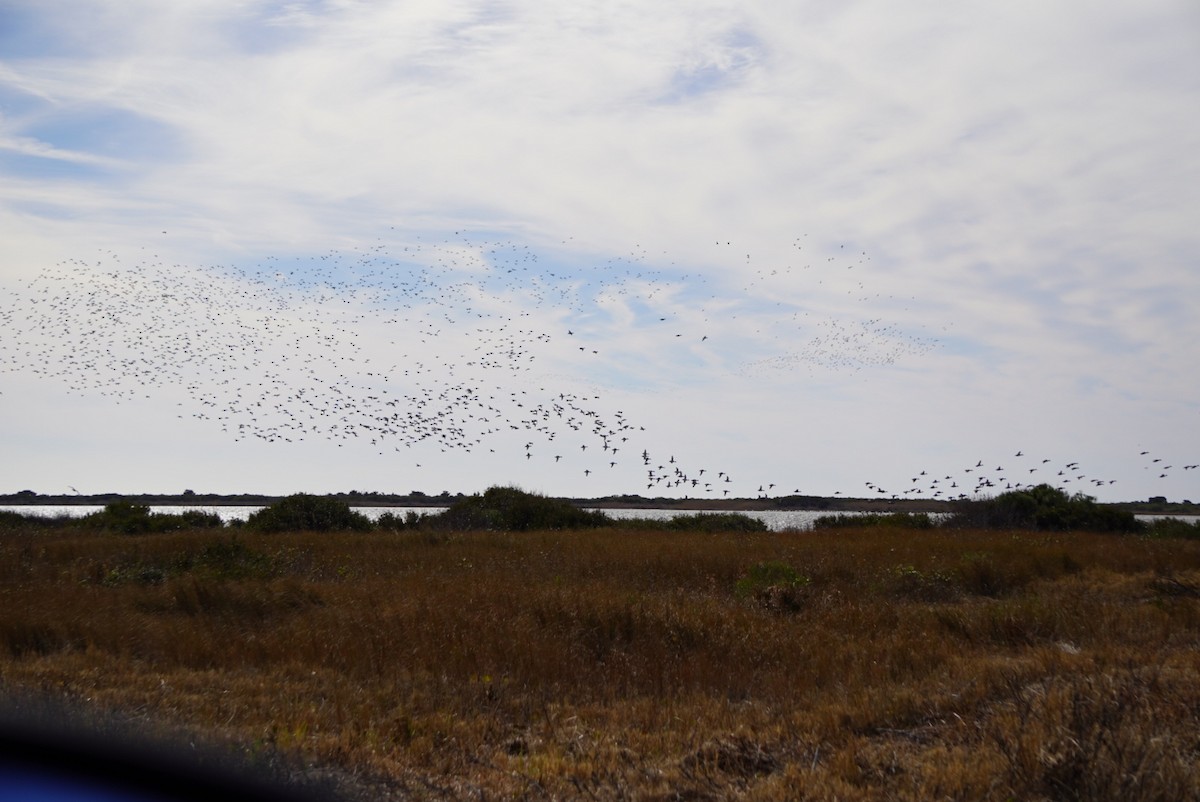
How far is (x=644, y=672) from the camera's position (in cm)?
979

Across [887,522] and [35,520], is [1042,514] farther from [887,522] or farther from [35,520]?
[35,520]

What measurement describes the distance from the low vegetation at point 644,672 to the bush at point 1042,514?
18.7m

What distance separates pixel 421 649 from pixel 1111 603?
33.9 feet

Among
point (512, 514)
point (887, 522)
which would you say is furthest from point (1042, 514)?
point (512, 514)

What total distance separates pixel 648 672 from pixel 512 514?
2696 cm

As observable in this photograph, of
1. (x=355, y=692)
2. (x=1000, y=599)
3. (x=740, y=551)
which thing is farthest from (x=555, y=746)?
(x=740, y=551)

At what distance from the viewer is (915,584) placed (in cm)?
1681

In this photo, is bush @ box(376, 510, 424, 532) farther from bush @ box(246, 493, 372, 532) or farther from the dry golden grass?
the dry golden grass

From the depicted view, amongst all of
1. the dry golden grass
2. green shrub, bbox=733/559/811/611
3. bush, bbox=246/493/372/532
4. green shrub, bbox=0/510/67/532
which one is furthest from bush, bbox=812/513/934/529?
green shrub, bbox=0/510/67/532

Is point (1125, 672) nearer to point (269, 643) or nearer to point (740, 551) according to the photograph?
point (269, 643)

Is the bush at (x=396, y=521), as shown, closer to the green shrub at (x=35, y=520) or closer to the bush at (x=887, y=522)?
the green shrub at (x=35, y=520)

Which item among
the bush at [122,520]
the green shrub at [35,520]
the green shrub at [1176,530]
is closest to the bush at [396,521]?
the bush at [122,520]

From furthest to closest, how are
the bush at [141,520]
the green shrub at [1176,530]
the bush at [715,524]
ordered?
the bush at [715,524]
the green shrub at [1176,530]
the bush at [141,520]

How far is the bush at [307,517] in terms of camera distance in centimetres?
3095
